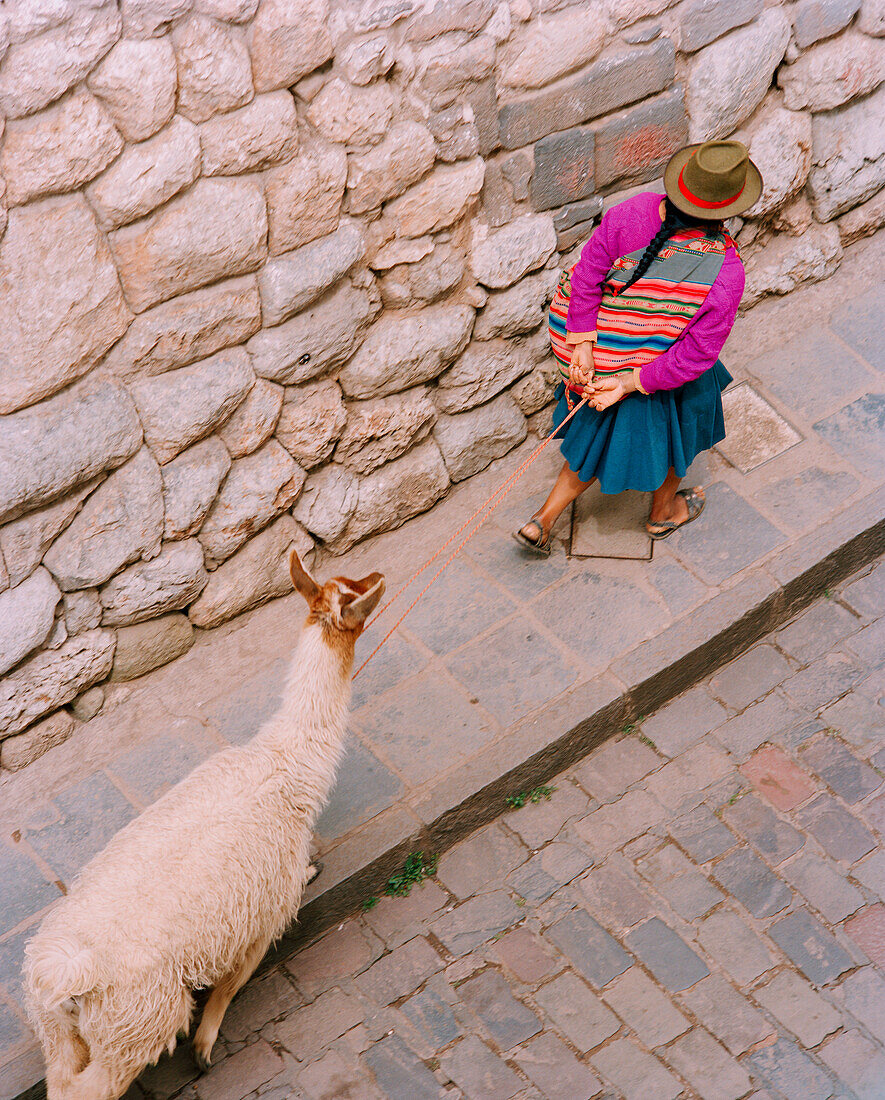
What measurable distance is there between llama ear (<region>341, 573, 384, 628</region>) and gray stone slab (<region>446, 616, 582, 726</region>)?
3.70 ft

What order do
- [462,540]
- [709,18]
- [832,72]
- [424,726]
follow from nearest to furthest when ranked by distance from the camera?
[424,726] < [709,18] < [462,540] < [832,72]

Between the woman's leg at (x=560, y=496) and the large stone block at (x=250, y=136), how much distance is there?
1900 mm

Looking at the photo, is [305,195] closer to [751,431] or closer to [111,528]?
[111,528]

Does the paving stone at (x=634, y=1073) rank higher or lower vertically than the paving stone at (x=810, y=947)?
higher

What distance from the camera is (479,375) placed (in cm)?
505

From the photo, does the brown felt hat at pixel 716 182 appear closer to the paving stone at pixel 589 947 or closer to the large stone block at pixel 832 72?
the large stone block at pixel 832 72

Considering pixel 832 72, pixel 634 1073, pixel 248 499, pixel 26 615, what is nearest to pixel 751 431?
pixel 832 72

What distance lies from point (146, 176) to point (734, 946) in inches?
138

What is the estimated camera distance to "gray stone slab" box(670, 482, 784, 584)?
4906 millimetres

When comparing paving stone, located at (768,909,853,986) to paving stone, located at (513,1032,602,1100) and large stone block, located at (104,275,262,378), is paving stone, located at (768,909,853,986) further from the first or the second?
large stone block, located at (104,275,262,378)

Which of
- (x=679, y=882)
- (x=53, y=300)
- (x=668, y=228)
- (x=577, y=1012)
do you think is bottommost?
(x=679, y=882)

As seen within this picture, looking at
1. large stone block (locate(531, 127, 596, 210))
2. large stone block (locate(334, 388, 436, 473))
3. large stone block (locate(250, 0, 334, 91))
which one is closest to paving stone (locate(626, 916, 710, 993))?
large stone block (locate(334, 388, 436, 473))

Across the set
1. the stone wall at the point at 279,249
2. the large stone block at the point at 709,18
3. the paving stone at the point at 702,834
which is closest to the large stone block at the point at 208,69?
the stone wall at the point at 279,249

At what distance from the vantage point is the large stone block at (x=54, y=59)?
3.30 metres
